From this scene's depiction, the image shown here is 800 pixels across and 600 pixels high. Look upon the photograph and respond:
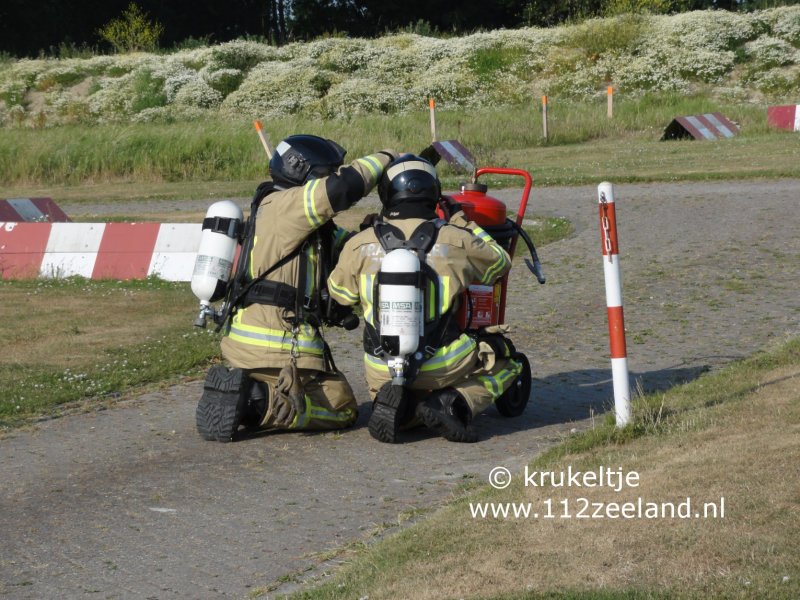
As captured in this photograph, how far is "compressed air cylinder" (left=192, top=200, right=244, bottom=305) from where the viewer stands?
23.1 ft

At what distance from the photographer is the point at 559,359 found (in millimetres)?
9164

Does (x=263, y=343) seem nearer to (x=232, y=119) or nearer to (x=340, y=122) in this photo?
(x=340, y=122)

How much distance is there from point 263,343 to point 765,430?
277 centimetres

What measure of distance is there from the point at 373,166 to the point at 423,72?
103 feet

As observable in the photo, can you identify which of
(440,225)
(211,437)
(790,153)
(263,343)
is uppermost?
(440,225)

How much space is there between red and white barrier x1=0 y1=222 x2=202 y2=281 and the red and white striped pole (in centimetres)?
741

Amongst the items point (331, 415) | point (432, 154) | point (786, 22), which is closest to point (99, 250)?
point (331, 415)

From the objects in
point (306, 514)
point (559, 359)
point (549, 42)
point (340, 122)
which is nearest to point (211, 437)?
point (306, 514)

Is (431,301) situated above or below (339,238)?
below

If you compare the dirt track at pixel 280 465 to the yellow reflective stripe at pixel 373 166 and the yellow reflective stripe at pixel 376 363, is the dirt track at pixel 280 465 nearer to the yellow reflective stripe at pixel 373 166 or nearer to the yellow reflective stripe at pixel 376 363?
the yellow reflective stripe at pixel 376 363

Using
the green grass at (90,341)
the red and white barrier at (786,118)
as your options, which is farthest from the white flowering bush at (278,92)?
the green grass at (90,341)

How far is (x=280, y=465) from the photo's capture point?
6656mm

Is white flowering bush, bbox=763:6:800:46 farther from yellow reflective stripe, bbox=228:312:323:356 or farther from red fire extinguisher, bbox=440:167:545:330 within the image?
yellow reflective stripe, bbox=228:312:323:356

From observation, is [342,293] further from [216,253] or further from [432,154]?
[432,154]
